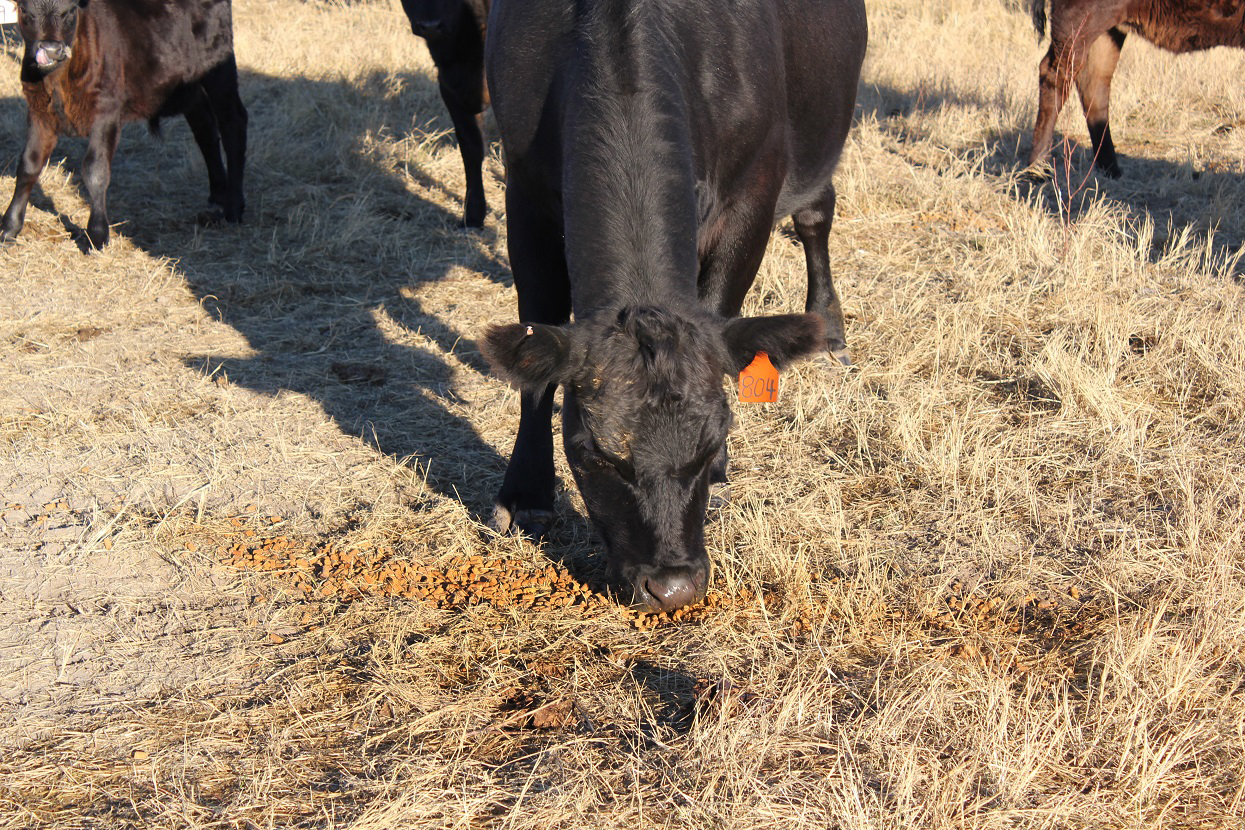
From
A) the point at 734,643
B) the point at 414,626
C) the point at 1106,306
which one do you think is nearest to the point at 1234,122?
the point at 1106,306

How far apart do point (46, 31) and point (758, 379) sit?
5.80 meters

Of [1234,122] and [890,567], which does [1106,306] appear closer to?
[890,567]

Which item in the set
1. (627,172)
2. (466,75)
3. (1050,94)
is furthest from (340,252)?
(1050,94)

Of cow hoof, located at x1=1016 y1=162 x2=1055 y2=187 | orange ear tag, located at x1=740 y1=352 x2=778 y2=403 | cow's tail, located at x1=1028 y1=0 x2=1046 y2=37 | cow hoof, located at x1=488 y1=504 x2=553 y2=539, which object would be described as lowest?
cow hoof, located at x1=1016 y1=162 x2=1055 y2=187

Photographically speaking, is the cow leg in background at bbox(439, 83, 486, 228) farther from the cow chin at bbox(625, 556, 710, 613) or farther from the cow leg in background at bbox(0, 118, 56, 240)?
the cow chin at bbox(625, 556, 710, 613)

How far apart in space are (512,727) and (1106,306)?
12.8ft

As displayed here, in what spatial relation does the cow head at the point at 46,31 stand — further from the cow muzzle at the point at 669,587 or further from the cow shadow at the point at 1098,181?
the cow shadow at the point at 1098,181

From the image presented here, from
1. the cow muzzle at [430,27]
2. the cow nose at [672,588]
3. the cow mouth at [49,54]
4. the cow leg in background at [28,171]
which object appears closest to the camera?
the cow nose at [672,588]

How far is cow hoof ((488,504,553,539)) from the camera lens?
379 centimetres

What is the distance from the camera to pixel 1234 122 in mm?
8672

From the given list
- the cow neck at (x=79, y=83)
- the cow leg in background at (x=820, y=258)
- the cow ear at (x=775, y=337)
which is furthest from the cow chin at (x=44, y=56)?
the cow ear at (x=775, y=337)

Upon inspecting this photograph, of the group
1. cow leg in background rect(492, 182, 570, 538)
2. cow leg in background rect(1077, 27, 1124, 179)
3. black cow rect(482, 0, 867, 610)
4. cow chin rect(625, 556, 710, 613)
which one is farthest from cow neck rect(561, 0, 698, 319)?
cow leg in background rect(1077, 27, 1124, 179)

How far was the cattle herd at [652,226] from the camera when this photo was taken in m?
2.85

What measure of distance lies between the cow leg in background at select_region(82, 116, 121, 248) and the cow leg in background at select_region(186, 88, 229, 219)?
585 millimetres
